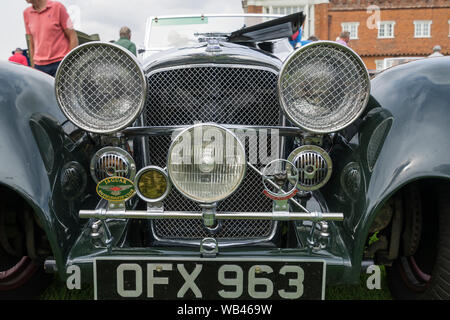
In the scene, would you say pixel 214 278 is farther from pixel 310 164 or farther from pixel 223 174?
pixel 310 164

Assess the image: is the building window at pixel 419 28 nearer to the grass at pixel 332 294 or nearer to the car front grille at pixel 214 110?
the grass at pixel 332 294

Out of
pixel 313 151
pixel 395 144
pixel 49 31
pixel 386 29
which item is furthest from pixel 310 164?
pixel 386 29

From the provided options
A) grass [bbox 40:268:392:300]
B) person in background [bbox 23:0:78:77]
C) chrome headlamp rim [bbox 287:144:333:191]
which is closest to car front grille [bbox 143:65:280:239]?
chrome headlamp rim [bbox 287:144:333:191]

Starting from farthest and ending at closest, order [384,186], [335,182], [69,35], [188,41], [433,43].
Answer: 1. [433,43]
2. [69,35]
3. [188,41]
4. [335,182]
5. [384,186]

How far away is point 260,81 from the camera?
1897mm

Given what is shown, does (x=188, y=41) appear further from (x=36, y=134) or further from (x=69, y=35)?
(x=36, y=134)

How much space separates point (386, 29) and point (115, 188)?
30415 mm

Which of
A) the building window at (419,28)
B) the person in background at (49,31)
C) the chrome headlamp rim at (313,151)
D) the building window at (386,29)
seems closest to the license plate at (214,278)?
the chrome headlamp rim at (313,151)

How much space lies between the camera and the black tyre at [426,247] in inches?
60.2

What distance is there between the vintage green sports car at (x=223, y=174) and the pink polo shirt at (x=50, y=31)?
2082mm

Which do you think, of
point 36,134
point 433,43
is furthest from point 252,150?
point 433,43

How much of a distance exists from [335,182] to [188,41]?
80.1 inches

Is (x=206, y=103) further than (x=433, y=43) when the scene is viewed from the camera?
No

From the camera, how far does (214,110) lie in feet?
6.23
